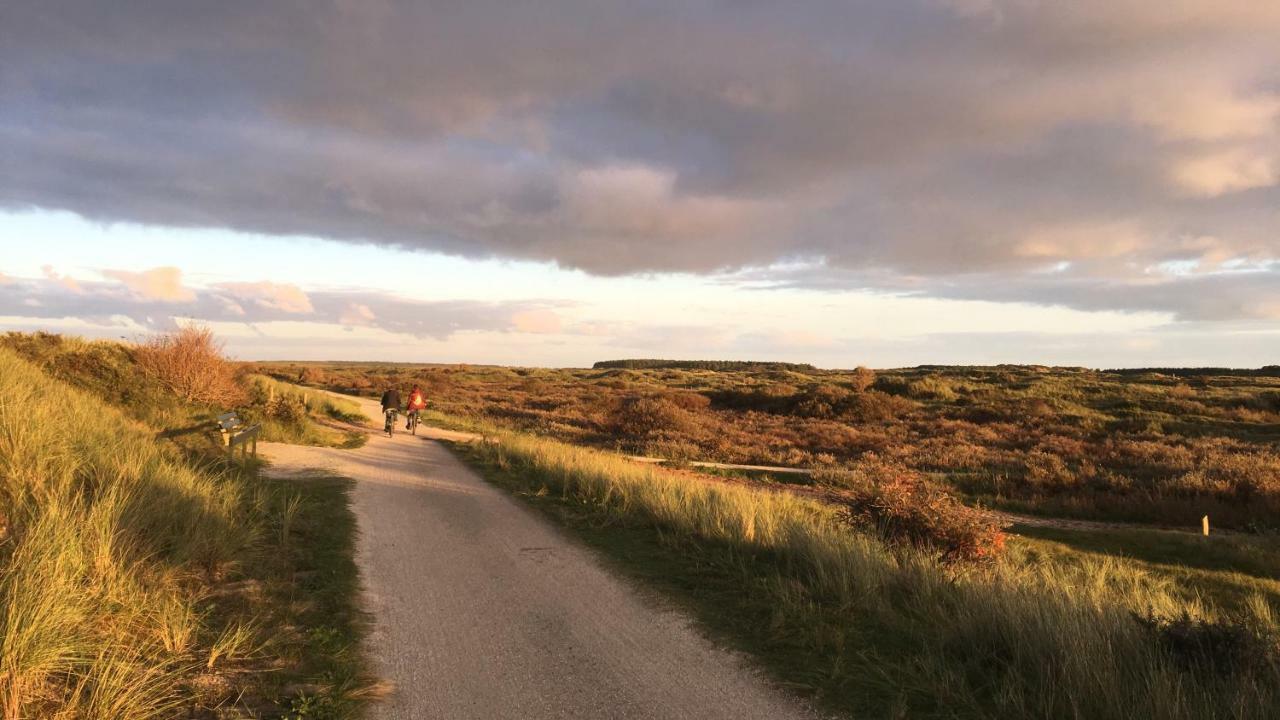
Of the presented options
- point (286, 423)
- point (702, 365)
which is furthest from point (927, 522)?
point (702, 365)

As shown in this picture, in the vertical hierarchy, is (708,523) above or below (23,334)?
below

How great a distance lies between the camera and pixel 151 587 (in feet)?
18.7

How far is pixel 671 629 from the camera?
6238mm

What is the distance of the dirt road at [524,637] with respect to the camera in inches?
187

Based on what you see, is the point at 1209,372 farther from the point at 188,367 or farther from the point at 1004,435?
the point at 188,367

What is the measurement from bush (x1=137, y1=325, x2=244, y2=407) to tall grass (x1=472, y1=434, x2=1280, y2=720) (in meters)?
18.9

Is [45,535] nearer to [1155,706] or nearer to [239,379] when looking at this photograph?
[1155,706]

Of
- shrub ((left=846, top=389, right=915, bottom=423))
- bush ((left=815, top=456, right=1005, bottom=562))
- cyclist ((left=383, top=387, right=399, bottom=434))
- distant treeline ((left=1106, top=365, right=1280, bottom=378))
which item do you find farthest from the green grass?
distant treeline ((left=1106, top=365, right=1280, bottom=378))

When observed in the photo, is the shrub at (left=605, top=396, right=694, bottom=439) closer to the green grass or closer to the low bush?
the low bush

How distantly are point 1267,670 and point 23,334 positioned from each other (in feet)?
92.6

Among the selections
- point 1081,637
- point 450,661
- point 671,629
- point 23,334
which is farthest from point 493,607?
point 23,334

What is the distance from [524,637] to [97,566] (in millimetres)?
3555

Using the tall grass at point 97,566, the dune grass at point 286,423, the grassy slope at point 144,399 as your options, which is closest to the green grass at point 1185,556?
the tall grass at point 97,566

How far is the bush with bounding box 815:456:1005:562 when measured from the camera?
9.84 meters
